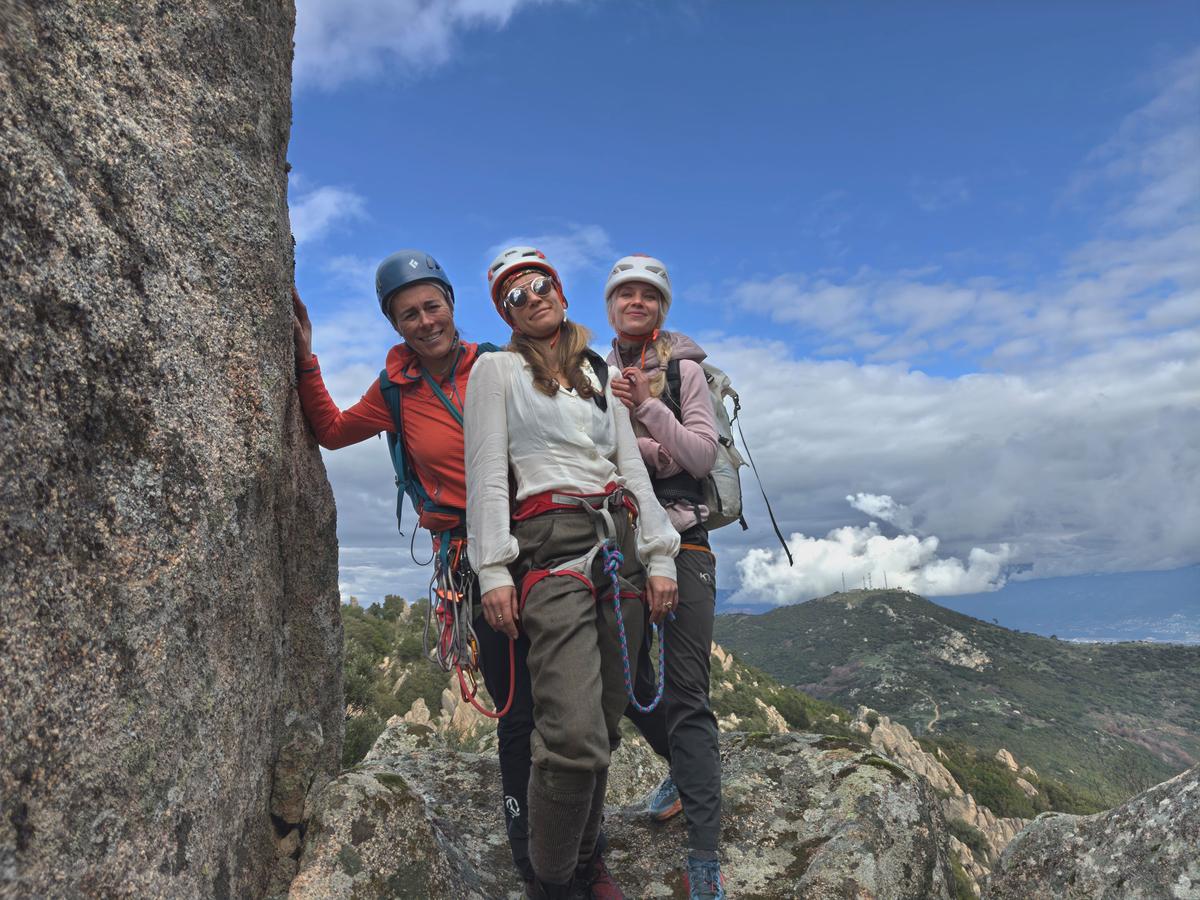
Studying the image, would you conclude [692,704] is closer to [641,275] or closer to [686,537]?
[686,537]

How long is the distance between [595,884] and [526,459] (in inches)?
110

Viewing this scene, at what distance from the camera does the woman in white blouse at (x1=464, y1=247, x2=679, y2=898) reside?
408 cm

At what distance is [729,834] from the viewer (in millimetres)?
6426

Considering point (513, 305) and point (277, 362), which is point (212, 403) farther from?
point (513, 305)

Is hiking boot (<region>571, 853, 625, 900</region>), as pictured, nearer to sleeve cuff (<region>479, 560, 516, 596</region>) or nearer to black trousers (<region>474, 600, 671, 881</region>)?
black trousers (<region>474, 600, 671, 881</region>)

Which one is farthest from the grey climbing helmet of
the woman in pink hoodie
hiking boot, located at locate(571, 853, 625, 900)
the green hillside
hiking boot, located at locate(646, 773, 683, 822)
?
the green hillside

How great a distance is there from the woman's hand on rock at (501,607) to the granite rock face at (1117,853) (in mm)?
4103

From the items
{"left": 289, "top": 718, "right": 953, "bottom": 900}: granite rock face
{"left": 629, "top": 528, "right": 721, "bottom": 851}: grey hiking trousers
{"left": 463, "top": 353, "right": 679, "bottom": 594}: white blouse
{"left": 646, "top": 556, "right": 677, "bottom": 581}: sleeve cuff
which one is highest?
{"left": 463, "top": 353, "right": 679, "bottom": 594}: white blouse

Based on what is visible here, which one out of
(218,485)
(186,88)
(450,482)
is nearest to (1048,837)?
(450,482)

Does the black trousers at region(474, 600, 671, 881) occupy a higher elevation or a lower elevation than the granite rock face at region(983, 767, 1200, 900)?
higher

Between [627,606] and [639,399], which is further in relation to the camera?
[639,399]

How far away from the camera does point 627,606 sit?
446 centimetres

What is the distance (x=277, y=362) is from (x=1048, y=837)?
6.19m

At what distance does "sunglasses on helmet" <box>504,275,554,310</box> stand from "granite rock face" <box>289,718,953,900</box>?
10.7ft
